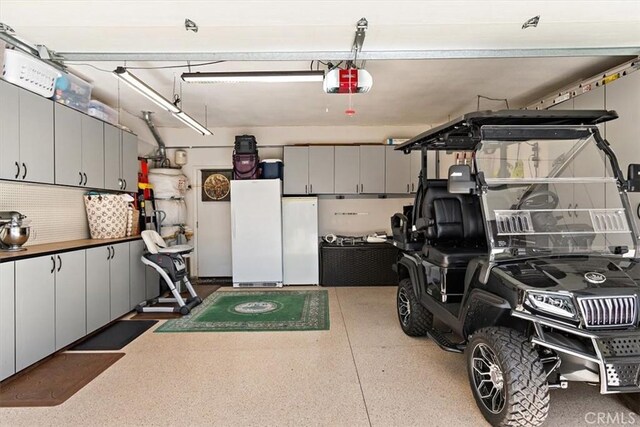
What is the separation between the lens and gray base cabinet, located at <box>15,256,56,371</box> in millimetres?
2625

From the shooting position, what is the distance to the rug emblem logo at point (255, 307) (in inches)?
171

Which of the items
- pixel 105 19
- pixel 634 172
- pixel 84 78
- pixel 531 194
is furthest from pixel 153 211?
pixel 634 172

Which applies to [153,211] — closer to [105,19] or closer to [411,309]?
[105,19]

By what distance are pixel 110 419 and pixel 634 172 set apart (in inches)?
157

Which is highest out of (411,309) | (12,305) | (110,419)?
(12,305)

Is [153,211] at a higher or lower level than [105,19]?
lower

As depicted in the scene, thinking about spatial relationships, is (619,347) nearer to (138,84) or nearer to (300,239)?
(138,84)

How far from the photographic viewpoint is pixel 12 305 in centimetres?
255

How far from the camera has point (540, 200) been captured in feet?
7.90

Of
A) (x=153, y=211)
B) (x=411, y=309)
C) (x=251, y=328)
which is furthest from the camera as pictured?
(x=153, y=211)

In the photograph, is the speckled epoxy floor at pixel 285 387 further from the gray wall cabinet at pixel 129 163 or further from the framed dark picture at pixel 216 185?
the framed dark picture at pixel 216 185

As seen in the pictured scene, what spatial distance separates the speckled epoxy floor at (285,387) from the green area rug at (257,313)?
0.24 m

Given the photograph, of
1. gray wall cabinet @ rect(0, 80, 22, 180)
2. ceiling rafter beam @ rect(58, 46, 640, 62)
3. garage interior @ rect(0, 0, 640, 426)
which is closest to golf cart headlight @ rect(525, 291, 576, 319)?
garage interior @ rect(0, 0, 640, 426)

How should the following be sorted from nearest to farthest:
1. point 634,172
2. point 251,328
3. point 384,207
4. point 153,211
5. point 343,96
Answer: point 634,172, point 251,328, point 343,96, point 153,211, point 384,207
